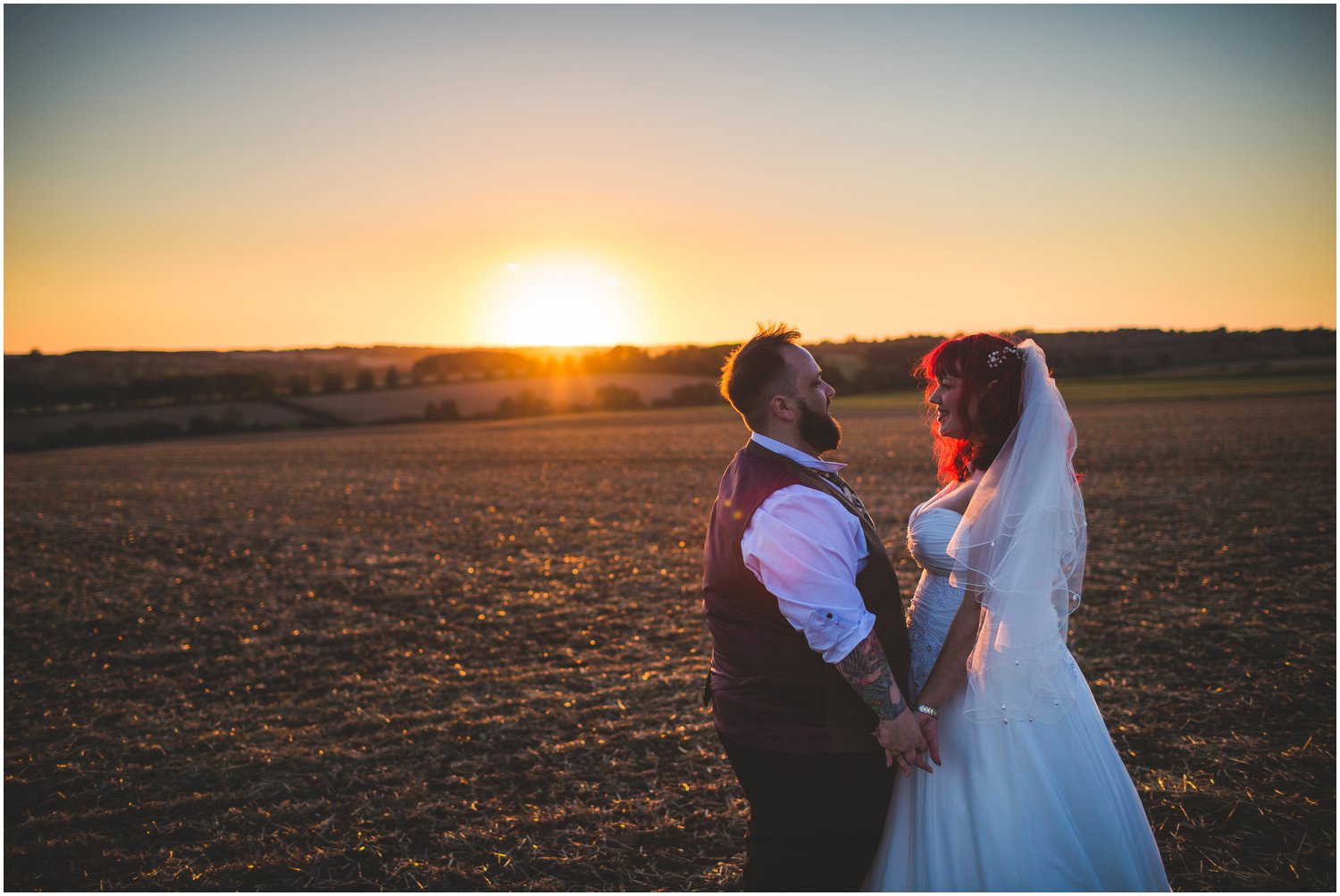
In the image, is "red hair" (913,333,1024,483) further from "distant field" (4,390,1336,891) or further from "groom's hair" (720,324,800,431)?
"distant field" (4,390,1336,891)

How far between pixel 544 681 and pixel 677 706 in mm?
1409

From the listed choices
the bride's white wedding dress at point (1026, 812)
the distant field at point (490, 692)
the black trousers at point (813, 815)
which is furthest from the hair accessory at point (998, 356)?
the distant field at point (490, 692)

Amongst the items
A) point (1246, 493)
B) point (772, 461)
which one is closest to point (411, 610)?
point (772, 461)

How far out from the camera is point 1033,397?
10.1 feet

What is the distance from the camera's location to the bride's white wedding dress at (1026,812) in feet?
9.43

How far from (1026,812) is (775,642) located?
3.64ft

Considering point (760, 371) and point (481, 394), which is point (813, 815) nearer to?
point (760, 371)

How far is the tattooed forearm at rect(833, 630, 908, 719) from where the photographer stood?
2.68 m

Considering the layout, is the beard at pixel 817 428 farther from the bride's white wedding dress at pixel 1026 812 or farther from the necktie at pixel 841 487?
the bride's white wedding dress at pixel 1026 812

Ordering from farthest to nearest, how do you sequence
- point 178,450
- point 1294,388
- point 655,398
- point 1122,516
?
1. point 655,398
2. point 1294,388
3. point 178,450
4. point 1122,516

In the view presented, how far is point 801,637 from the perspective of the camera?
2824mm

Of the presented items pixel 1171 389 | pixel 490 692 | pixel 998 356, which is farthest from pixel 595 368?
pixel 998 356

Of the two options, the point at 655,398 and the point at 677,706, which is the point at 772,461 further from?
the point at 655,398

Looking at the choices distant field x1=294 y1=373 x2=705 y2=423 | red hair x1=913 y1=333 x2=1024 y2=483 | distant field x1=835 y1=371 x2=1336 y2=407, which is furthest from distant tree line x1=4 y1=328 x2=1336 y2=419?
red hair x1=913 y1=333 x2=1024 y2=483
